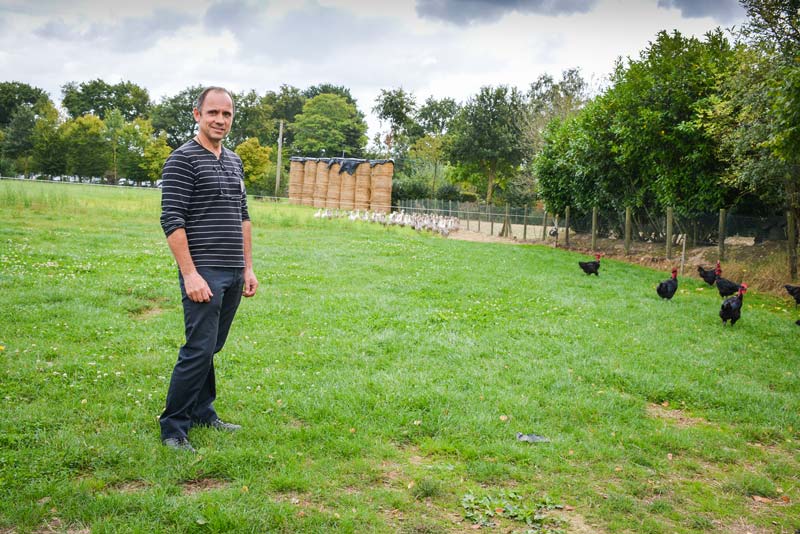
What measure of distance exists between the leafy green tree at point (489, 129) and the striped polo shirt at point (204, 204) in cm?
3797

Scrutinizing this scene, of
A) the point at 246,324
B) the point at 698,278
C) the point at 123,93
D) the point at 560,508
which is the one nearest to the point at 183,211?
the point at 560,508

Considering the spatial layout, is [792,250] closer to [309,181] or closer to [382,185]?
[382,185]

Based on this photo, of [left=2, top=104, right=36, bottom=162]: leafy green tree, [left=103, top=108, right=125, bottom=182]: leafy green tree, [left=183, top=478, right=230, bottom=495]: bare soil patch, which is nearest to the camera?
[left=183, top=478, right=230, bottom=495]: bare soil patch

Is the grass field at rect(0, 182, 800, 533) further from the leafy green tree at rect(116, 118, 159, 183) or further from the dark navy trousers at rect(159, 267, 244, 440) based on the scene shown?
the leafy green tree at rect(116, 118, 159, 183)

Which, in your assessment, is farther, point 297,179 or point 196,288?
point 297,179

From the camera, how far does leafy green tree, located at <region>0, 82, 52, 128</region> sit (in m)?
77.9

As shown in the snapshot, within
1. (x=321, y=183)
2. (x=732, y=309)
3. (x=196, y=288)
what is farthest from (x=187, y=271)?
(x=321, y=183)

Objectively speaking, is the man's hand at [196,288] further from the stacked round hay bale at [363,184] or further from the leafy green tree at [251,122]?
the leafy green tree at [251,122]

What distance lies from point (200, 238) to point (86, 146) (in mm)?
66353

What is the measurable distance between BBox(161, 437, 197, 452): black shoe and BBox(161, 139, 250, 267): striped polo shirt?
1272 mm

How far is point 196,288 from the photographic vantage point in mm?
3883

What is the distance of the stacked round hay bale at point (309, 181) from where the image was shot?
47.3 meters

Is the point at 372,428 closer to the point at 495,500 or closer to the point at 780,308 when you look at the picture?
the point at 495,500

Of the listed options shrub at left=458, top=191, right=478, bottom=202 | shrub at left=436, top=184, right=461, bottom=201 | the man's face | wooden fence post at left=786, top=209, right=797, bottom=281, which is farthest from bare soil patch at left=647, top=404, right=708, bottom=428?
Result: shrub at left=458, top=191, right=478, bottom=202
